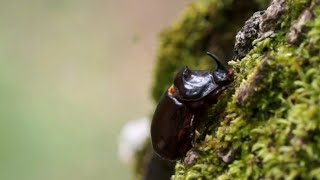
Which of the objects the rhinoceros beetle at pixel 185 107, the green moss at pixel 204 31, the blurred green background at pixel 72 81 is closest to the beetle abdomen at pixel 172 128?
the rhinoceros beetle at pixel 185 107

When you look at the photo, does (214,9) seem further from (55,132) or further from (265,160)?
(55,132)

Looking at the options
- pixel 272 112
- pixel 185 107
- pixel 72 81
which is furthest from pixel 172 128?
pixel 72 81

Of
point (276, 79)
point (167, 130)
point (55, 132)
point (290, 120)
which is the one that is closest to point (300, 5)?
point (276, 79)

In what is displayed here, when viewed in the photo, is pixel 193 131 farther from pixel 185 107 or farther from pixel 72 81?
pixel 72 81

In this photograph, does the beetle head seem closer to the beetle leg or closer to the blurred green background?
the beetle leg

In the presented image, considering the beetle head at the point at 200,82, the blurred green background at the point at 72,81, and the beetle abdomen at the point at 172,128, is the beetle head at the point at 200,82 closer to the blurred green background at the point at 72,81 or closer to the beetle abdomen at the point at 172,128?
the beetle abdomen at the point at 172,128

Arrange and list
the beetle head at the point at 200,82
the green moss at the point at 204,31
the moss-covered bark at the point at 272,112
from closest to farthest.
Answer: the moss-covered bark at the point at 272,112 < the beetle head at the point at 200,82 < the green moss at the point at 204,31
